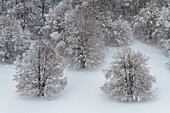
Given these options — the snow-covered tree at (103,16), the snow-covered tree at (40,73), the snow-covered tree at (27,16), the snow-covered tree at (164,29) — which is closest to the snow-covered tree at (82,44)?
the snow-covered tree at (103,16)

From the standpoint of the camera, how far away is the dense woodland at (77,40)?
23.3 m

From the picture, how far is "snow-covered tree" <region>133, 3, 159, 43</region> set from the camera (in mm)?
38844

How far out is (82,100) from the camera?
2278 cm

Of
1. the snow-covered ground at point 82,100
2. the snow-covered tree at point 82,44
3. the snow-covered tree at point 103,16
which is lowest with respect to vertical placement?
the snow-covered ground at point 82,100

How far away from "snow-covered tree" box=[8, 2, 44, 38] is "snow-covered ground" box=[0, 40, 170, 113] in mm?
11829

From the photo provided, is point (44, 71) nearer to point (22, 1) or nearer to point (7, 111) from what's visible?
point (7, 111)

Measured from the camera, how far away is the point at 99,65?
32.6m

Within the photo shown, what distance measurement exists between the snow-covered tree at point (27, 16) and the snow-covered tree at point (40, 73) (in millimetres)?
17171

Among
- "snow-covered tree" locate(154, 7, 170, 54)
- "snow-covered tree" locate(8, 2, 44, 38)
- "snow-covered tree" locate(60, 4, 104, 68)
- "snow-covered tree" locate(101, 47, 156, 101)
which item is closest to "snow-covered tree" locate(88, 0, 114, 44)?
"snow-covered tree" locate(60, 4, 104, 68)

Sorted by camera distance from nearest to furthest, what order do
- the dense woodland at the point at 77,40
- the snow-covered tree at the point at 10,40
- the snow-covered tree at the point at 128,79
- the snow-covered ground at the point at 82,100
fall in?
the snow-covered ground at the point at 82,100 → the snow-covered tree at the point at 128,79 → the dense woodland at the point at 77,40 → the snow-covered tree at the point at 10,40

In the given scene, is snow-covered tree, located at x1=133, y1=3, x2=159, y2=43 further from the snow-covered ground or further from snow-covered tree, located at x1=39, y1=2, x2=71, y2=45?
snow-covered tree, located at x1=39, y1=2, x2=71, y2=45

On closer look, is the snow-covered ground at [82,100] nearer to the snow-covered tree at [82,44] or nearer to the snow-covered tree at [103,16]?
the snow-covered tree at [82,44]

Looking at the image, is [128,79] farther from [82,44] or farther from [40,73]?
[82,44]

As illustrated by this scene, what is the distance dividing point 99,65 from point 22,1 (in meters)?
19.0
